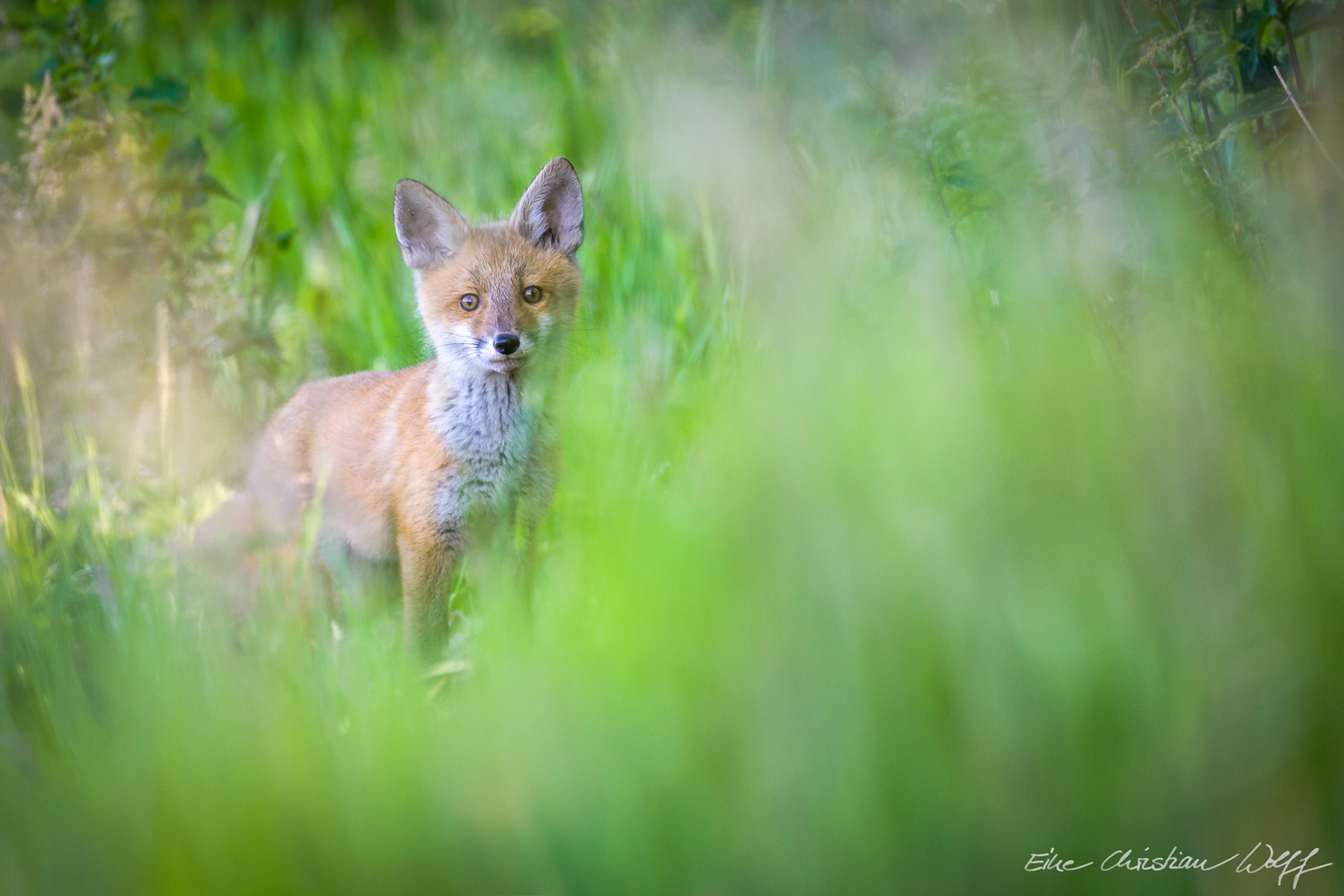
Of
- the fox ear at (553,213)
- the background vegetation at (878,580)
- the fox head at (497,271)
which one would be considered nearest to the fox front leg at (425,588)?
the background vegetation at (878,580)

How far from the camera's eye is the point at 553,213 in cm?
306

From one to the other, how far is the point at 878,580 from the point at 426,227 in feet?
7.18

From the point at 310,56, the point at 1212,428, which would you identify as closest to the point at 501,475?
the point at 1212,428

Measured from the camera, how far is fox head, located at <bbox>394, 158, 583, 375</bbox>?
2.83 metres

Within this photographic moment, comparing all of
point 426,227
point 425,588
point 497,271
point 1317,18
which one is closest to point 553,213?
point 497,271

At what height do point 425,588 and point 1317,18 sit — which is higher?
point 1317,18

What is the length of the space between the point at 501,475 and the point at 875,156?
5.09 feet

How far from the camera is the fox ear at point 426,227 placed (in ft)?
9.44
